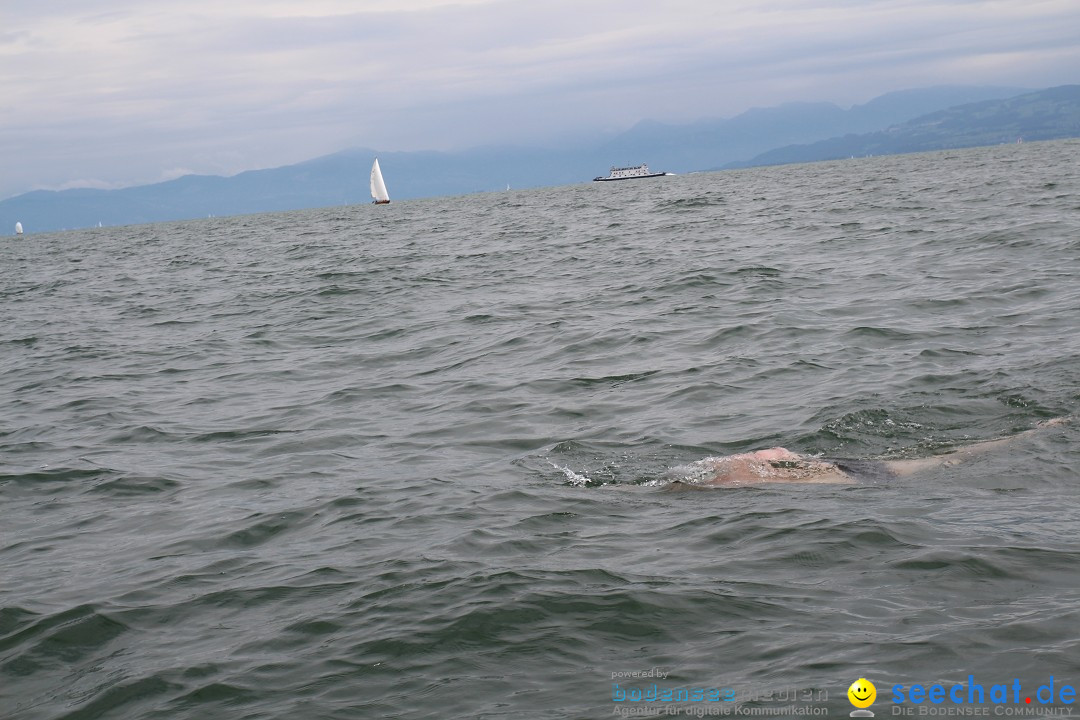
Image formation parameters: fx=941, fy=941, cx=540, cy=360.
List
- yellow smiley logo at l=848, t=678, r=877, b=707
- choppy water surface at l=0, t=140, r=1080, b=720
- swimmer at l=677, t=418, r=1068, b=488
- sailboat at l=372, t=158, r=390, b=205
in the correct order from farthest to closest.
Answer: sailboat at l=372, t=158, r=390, b=205 → swimmer at l=677, t=418, r=1068, b=488 → choppy water surface at l=0, t=140, r=1080, b=720 → yellow smiley logo at l=848, t=678, r=877, b=707

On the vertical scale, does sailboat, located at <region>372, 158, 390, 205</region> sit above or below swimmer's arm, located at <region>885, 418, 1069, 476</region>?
above

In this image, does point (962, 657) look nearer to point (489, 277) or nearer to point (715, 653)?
point (715, 653)

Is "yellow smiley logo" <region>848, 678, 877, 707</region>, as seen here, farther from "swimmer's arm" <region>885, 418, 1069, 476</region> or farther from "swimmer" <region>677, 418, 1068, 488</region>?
"swimmer's arm" <region>885, 418, 1069, 476</region>

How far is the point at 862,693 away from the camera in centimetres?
397

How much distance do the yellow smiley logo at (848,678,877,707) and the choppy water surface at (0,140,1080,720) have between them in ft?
0.17

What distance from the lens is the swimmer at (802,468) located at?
7246 mm

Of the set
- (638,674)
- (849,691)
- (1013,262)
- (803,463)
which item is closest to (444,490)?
(803,463)

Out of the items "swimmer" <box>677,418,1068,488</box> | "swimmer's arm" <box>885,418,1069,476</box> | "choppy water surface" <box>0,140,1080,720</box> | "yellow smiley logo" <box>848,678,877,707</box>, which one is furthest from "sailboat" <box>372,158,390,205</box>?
"yellow smiley logo" <box>848,678,877,707</box>

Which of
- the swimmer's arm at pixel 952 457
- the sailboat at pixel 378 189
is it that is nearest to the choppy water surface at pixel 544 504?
the swimmer's arm at pixel 952 457

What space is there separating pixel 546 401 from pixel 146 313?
44.7 feet

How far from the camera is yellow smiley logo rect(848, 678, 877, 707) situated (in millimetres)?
3918

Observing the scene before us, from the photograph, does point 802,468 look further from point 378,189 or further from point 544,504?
point 378,189

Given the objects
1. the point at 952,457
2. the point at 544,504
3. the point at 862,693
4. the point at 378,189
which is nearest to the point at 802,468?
the point at 952,457

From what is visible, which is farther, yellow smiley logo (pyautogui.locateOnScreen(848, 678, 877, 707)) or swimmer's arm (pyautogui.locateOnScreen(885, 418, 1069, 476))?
swimmer's arm (pyautogui.locateOnScreen(885, 418, 1069, 476))
